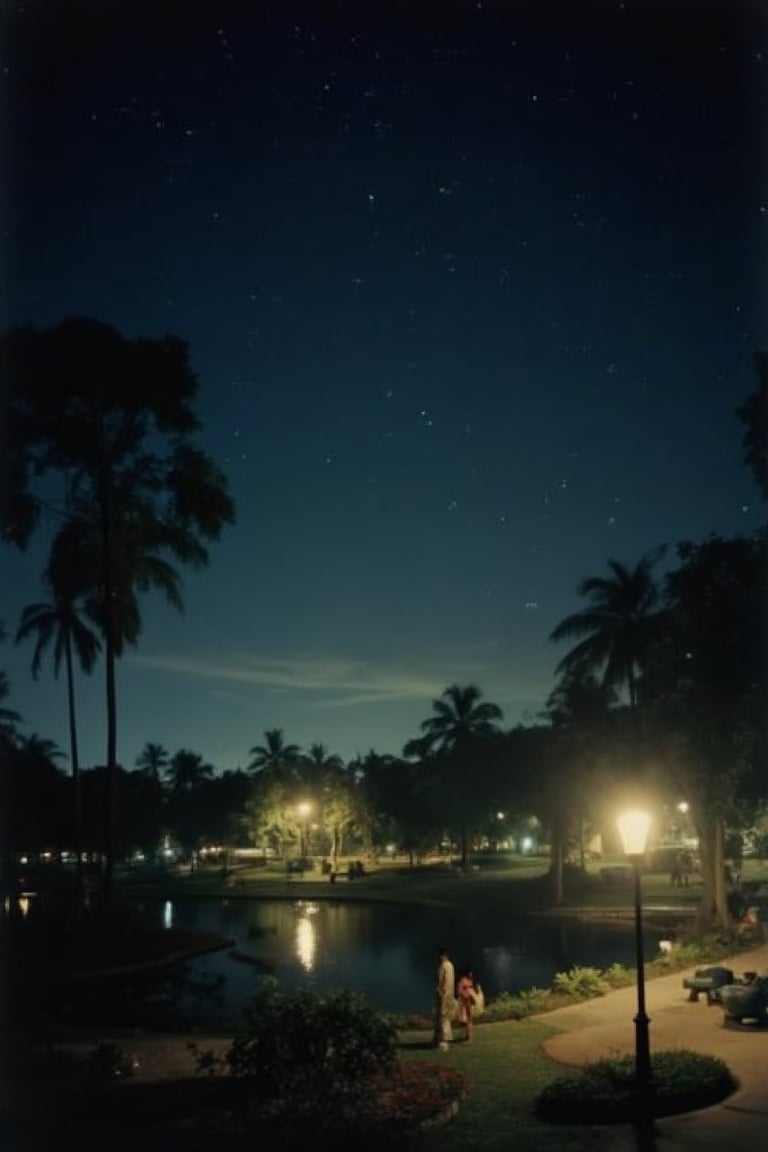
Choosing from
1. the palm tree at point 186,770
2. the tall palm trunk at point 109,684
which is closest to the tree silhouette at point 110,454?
the tall palm trunk at point 109,684

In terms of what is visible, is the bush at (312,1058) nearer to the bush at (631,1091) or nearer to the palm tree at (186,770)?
the bush at (631,1091)

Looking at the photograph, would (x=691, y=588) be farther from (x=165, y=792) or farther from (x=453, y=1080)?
(x=165, y=792)

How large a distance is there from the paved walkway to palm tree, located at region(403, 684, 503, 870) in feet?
142

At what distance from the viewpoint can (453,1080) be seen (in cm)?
1312

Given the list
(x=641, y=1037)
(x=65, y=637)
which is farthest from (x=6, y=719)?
(x=641, y=1037)

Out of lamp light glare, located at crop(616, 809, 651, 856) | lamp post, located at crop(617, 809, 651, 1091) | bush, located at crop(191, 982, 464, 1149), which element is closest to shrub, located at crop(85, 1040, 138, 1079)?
bush, located at crop(191, 982, 464, 1149)

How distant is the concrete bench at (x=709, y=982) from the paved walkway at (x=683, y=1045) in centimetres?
20

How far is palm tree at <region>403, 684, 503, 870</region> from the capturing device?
66.5m

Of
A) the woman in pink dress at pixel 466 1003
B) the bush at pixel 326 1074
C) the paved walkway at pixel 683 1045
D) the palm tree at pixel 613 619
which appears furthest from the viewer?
the palm tree at pixel 613 619

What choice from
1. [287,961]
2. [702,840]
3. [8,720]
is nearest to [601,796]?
[702,840]

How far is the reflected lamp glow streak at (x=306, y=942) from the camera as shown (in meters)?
32.3

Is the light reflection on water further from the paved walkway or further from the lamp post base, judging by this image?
the lamp post base

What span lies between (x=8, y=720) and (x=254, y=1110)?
53125 mm

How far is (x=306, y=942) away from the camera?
3747 cm
